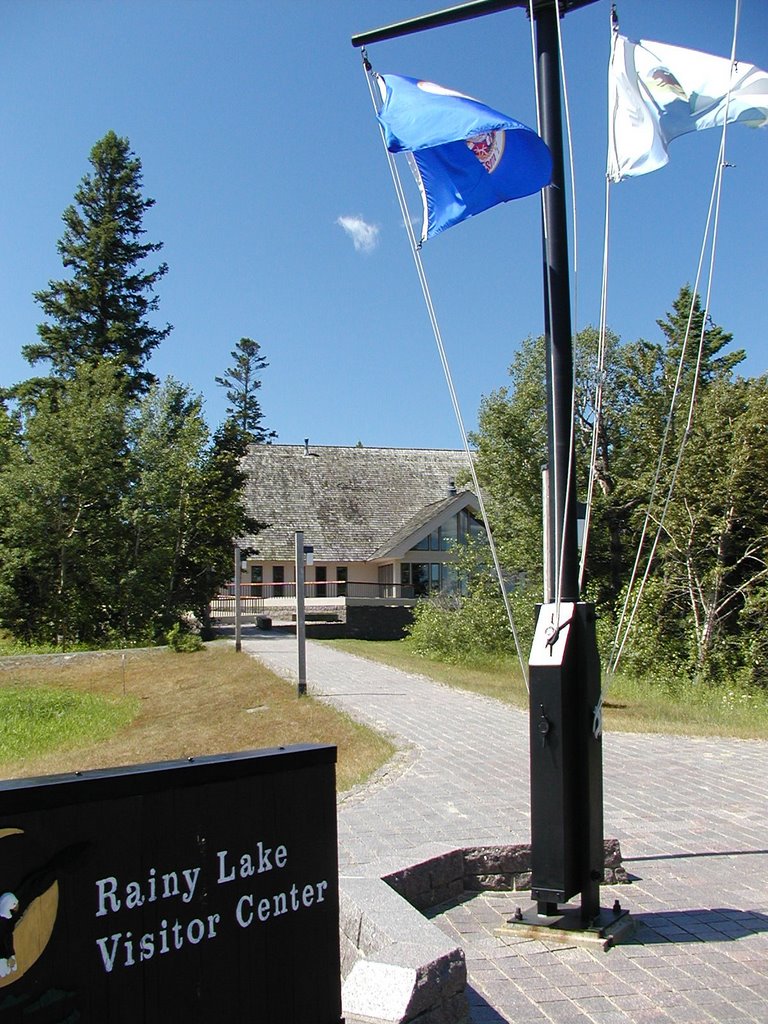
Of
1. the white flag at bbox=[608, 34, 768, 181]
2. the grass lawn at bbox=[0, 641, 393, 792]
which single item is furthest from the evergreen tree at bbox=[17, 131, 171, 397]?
the white flag at bbox=[608, 34, 768, 181]

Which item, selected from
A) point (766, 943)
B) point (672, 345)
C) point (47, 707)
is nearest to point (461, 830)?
point (766, 943)

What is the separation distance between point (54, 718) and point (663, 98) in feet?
48.3

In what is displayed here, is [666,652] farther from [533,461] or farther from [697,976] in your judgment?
[697,976]

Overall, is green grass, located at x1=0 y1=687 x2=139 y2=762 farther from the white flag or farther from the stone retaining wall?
the white flag

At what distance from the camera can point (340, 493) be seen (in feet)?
168

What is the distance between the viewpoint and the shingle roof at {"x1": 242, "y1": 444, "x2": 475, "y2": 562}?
47875 mm

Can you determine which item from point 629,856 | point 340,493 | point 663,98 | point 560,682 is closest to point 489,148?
point 663,98

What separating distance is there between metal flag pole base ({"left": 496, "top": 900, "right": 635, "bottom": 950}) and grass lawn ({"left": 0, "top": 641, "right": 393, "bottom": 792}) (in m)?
3.35

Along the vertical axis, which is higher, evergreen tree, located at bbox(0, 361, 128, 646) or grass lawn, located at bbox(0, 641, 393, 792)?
evergreen tree, located at bbox(0, 361, 128, 646)

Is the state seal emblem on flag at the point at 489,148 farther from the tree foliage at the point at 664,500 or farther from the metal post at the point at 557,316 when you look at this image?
the tree foliage at the point at 664,500

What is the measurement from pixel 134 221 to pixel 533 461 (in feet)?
90.6

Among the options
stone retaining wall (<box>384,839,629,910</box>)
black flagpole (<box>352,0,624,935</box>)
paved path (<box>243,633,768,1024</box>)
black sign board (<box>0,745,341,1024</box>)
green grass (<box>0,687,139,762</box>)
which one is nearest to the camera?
black sign board (<box>0,745,341,1024</box>)

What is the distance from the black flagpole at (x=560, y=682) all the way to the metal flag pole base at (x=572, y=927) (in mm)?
10

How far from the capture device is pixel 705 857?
604 centimetres
